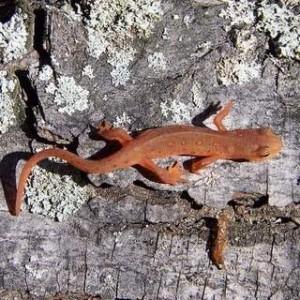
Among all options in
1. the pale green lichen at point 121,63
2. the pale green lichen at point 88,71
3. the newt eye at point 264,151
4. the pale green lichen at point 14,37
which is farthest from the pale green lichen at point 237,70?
the pale green lichen at point 14,37

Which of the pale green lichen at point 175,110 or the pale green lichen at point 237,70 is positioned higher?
the pale green lichen at point 237,70

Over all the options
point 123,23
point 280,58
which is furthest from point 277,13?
point 123,23

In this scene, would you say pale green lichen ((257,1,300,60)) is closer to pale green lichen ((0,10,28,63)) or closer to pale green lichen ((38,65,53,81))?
pale green lichen ((38,65,53,81))

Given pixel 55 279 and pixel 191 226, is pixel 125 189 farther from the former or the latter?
pixel 55 279

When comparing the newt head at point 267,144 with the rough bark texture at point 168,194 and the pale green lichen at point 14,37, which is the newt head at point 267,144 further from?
the pale green lichen at point 14,37

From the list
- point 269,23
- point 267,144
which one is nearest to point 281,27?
point 269,23

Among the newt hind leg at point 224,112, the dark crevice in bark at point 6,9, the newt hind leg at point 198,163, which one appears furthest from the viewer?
the dark crevice in bark at point 6,9

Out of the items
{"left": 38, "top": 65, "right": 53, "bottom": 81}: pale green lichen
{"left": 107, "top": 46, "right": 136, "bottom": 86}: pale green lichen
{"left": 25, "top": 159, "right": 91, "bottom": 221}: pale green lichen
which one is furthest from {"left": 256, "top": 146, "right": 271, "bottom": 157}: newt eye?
{"left": 38, "top": 65, "right": 53, "bottom": 81}: pale green lichen

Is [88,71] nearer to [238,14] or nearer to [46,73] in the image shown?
[46,73]

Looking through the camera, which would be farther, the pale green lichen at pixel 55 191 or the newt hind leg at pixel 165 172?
the pale green lichen at pixel 55 191
